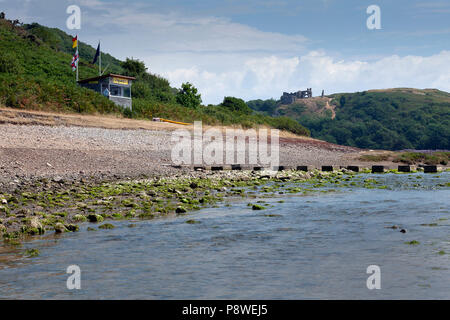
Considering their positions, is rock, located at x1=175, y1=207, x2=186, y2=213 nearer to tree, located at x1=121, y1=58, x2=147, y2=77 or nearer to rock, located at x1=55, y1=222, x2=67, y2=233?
rock, located at x1=55, y1=222, x2=67, y2=233

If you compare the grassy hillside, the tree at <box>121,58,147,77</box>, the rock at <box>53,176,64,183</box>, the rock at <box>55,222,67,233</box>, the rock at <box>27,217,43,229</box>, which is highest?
the tree at <box>121,58,147,77</box>

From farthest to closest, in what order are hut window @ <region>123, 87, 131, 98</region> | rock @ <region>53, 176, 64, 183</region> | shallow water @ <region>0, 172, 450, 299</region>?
hut window @ <region>123, 87, 131, 98</region>
rock @ <region>53, 176, 64, 183</region>
shallow water @ <region>0, 172, 450, 299</region>

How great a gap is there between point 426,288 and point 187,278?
400cm

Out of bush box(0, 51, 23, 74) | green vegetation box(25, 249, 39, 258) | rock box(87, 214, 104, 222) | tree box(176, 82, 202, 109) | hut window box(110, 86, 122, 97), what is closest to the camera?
green vegetation box(25, 249, 39, 258)

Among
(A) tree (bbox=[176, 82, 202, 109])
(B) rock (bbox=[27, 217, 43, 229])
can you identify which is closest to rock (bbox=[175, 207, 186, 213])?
(B) rock (bbox=[27, 217, 43, 229])

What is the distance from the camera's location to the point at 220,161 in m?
38.1

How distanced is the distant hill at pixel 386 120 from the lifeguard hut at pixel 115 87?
84291 mm

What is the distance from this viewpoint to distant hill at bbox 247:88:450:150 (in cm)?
12412

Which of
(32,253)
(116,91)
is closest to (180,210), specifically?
(32,253)

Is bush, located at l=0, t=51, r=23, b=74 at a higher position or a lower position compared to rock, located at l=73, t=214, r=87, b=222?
higher

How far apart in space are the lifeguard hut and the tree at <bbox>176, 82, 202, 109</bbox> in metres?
25.5
